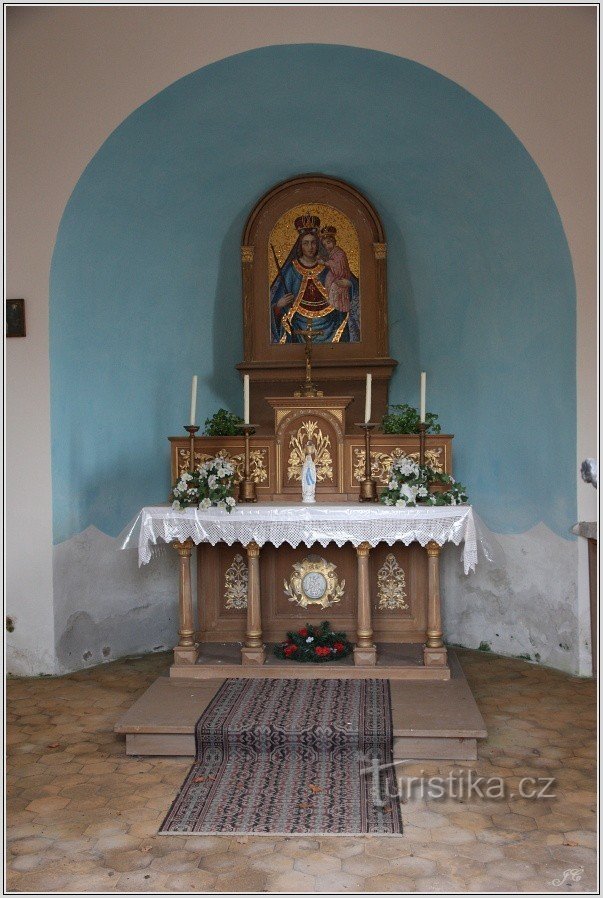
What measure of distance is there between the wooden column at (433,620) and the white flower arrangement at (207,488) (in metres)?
1.57

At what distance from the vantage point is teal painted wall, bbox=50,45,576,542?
22.7 ft

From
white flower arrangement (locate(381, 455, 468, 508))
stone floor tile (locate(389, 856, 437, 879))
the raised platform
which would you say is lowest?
stone floor tile (locate(389, 856, 437, 879))

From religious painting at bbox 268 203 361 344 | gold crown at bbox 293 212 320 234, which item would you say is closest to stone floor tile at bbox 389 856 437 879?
religious painting at bbox 268 203 361 344

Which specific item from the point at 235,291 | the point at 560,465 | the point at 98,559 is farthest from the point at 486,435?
the point at 98,559

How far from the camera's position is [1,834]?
3.84 m

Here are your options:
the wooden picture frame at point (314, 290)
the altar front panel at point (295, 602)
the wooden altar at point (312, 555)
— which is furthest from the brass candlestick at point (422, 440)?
the wooden picture frame at point (314, 290)

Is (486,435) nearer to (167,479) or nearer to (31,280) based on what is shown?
(167,479)

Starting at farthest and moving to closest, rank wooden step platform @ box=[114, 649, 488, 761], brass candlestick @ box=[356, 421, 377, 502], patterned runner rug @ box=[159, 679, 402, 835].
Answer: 1. brass candlestick @ box=[356, 421, 377, 502]
2. wooden step platform @ box=[114, 649, 488, 761]
3. patterned runner rug @ box=[159, 679, 402, 835]

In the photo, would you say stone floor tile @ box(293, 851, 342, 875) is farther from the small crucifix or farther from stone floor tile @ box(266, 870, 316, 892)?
the small crucifix

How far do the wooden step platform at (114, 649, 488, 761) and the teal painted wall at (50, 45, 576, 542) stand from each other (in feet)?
6.76

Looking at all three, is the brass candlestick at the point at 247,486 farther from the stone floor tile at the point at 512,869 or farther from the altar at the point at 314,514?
the stone floor tile at the point at 512,869

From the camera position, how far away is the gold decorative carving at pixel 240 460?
22.0ft

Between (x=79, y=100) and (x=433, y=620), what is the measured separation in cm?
524

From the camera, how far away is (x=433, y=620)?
616cm
